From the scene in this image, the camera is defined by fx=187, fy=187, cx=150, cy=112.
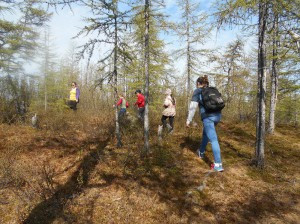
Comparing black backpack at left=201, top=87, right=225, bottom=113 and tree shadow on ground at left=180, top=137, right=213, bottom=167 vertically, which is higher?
black backpack at left=201, top=87, right=225, bottom=113

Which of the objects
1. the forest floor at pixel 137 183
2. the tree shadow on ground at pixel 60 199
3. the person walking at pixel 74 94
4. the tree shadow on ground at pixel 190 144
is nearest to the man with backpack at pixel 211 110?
the forest floor at pixel 137 183

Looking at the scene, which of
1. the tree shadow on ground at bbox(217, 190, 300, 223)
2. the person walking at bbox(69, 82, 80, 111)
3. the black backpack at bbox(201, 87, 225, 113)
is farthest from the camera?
the person walking at bbox(69, 82, 80, 111)

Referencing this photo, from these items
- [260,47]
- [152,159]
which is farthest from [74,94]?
[260,47]

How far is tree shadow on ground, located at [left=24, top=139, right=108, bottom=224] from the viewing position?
3475 millimetres

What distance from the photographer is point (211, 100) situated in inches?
178

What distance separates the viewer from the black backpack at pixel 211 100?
449cm

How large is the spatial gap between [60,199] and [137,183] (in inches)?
66.1

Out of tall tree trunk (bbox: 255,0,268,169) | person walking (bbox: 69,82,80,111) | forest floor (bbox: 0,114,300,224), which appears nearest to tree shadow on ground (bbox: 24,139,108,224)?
forest floor (bbox: 0,114,300,224)

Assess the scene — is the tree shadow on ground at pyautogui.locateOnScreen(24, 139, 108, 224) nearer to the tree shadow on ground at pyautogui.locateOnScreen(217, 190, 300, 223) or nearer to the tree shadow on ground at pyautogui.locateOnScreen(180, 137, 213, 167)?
the tree shadow on ground at pyautogui.locateOnScreen(217, 190, 300, 223)

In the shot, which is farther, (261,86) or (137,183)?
(261,86)

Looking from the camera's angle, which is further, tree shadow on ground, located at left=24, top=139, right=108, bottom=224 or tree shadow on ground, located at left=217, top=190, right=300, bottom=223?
tree shadow on ground, located at left=24, top=139, right=108, bottom=224

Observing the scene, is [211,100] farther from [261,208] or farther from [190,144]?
[190,144]

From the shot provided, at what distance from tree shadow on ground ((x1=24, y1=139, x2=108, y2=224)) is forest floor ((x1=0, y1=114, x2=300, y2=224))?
0.02 meters

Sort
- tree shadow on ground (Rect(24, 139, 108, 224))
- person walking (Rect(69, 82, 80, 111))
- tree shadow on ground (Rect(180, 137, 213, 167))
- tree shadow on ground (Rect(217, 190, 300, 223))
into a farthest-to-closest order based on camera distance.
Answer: person walking (Rect(69, 82, 80, 111)) < tree shadow on ground (Rect(180, 137, 213, 167)) < tree shadow on ground (Rect(24, 139, 108, 224)) < tree shadow on ground (Rect(217, 190, 300, 223))
